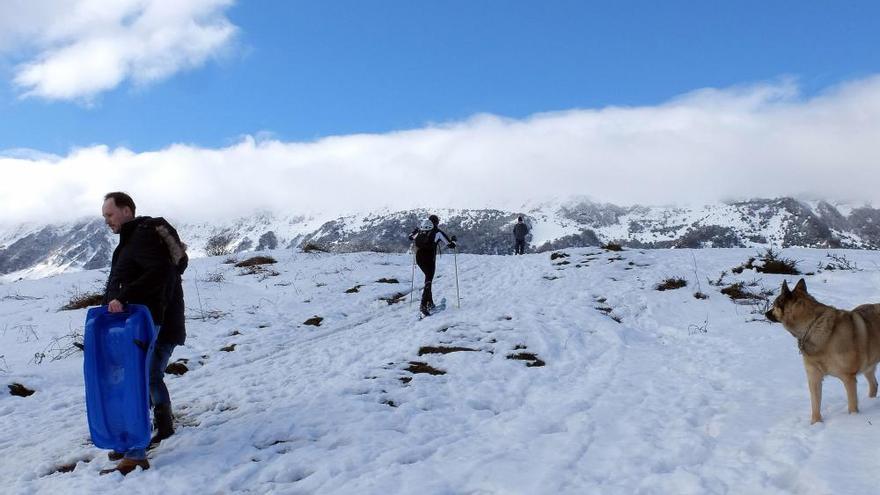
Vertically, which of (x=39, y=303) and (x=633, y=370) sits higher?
(x=39, y=303)

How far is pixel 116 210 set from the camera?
6211mm

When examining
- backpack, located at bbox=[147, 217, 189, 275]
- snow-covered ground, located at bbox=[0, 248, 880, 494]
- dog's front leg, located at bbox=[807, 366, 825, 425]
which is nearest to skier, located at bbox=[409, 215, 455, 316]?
snow-covered ground, located at bbox=[0, 248, 880, 494]

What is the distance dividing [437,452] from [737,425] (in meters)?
3.49

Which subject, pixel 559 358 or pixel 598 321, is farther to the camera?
pixel 598 321

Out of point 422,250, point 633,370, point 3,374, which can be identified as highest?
point 422,250

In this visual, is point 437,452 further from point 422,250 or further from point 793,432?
point 422,250

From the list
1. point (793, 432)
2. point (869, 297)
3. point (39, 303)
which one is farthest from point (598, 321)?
point (39, 303)

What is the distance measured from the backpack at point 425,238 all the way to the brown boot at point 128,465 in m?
10.8

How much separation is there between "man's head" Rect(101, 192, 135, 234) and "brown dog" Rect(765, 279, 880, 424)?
7.35m

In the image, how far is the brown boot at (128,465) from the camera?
5742mm

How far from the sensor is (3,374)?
9.79 meters

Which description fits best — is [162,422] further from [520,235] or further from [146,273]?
[520,235]

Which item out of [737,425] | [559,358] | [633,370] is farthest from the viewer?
[559,358]

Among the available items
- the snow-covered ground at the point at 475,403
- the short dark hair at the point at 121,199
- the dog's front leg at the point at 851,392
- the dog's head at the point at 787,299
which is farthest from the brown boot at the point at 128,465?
the dog's front leg at the point at 851,392
